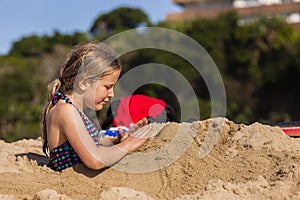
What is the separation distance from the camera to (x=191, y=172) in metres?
3.61

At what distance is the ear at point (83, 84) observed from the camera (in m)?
3.95

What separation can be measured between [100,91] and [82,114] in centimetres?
20

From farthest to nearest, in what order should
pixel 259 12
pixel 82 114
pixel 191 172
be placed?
pixel 259 12, pixel 82 114, pixel 191 172

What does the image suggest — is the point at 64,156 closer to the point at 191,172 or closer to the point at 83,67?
the point at 83,67

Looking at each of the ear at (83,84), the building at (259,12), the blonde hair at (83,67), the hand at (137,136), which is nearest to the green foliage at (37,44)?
the building at (259,12)

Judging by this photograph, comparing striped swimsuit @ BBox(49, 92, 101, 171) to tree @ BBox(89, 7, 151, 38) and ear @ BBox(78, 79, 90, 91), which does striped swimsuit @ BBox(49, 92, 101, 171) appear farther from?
tree @ BBox(89, 7, 151, 38)

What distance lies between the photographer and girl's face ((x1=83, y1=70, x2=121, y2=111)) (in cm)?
395

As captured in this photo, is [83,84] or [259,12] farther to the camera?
[259,12]

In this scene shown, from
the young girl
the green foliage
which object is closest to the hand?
the young girl

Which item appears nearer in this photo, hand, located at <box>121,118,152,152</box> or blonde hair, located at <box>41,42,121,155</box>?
hand, located at <box>121,118,152,152</box>

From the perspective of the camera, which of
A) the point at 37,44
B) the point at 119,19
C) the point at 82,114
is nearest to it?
the point at 82,114

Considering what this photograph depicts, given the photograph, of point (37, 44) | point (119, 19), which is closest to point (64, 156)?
point (37, 44)

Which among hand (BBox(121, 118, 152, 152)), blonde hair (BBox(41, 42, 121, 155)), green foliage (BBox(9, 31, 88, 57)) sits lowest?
green foliage (BBox(9, 31, 88, 57))

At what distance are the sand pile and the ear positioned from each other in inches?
21.2
